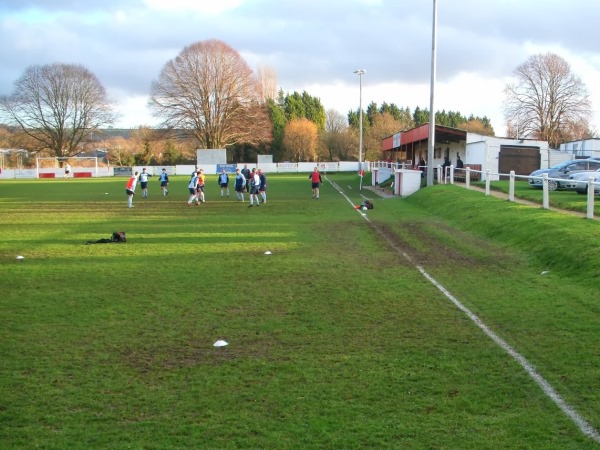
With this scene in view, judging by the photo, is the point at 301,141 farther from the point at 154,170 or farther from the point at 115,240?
the point at 115,240

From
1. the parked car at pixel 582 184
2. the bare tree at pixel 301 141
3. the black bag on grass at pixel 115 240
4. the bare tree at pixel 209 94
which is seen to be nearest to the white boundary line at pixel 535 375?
the black bag on grass at pixel 115 240

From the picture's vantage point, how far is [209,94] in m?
82.8

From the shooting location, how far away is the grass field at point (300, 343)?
493cm

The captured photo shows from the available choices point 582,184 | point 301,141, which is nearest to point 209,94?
point 301,141

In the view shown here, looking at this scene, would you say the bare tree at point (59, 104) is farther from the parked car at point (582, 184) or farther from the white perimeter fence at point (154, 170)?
the parked car at point (582, 184)

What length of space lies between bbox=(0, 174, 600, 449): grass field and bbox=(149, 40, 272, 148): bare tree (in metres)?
69.1

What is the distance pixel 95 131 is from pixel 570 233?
267ft

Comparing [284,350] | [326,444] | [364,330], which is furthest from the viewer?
[364,330]

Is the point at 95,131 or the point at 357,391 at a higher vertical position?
the point at 95,131

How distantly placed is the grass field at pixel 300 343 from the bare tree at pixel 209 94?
227 ft

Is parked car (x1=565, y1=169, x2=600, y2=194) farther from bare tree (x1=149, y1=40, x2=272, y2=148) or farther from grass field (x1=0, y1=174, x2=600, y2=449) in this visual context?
bare tree (x1=149, y1=40, x2=272, y2=148)

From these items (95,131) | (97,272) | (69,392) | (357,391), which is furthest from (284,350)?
(95,131)

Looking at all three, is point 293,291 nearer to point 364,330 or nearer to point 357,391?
point 364,330

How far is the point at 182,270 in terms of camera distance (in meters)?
12.2
